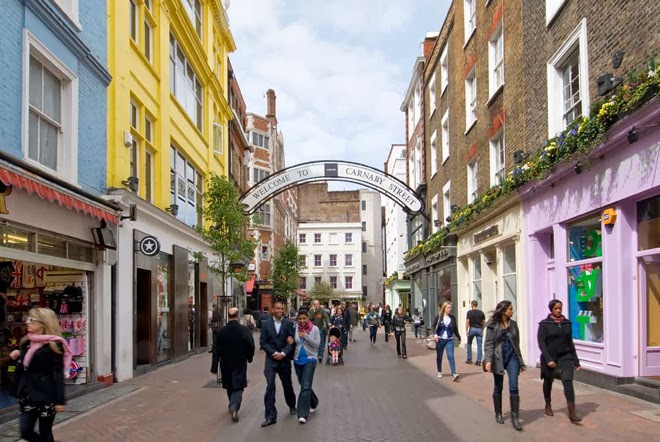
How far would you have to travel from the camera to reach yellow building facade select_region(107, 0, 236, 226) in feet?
46.2

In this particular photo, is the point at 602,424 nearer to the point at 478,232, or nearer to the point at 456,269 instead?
the point at 478,232

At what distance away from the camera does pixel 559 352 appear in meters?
8.51

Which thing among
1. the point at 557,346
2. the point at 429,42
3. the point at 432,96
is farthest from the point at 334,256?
the point at 557,346

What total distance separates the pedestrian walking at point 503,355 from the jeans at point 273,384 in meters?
2.76

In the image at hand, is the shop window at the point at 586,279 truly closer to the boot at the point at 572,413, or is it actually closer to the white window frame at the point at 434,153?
the boot at the point at 572,413

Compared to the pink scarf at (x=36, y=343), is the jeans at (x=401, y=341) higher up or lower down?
lower down

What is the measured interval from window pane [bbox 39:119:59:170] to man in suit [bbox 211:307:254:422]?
437cm

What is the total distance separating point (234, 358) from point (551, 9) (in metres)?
9.94

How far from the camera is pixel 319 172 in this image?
28828 mm

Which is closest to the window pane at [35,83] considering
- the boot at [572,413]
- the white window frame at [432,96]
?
the boot at [572,413]

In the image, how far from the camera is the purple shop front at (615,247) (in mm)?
10070

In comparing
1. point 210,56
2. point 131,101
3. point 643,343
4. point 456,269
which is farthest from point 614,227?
point 210,56

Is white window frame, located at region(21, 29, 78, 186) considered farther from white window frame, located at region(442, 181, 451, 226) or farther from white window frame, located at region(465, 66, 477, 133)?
white window frame, located at region(442, 181, 451, 226)

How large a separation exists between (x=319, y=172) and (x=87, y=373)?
58.7 feet
